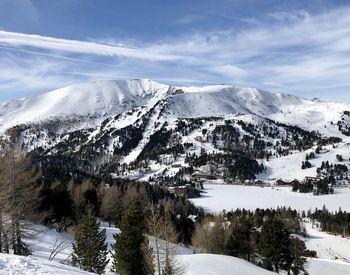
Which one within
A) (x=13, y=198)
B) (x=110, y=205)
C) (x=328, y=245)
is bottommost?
(x=328, y=245)

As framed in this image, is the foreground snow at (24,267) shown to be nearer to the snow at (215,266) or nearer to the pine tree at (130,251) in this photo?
the pine tree at (130,251)

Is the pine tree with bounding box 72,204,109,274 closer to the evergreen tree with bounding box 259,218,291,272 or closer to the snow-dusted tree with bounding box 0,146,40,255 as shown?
the snow-dusted tree with bounding box 0,146,40,255

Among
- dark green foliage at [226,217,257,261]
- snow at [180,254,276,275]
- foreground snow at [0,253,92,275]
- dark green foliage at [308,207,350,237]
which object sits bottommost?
dark green foliage at [308,207,350,237]

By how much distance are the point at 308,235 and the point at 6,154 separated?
150719 mm

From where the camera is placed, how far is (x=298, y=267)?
7031 cm

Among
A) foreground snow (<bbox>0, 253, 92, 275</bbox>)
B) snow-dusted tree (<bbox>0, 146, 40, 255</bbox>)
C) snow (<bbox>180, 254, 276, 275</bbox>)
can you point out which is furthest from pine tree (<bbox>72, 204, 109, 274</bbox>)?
foreground snow (<bbox>0, 253, 92, 275</bbox>)

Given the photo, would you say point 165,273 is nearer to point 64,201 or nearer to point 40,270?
point 40,270

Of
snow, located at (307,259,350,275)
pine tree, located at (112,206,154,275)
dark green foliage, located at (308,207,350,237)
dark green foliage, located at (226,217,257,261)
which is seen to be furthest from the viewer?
dark green foliage, located at (308,207,350,237)

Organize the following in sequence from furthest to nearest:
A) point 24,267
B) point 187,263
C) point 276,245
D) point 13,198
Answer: point 276,245
point 187,263
point 13,198
point 24,267

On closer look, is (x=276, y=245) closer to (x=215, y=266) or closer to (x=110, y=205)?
(x=215, y=266)

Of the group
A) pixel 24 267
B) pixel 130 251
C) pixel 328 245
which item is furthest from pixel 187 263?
Answer: pixel 328 245

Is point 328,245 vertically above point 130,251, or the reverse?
point 130,251

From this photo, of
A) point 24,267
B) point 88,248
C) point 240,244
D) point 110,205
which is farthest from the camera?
point 110,205

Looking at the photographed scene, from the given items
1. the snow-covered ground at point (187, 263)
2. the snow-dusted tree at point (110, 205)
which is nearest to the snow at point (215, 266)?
the snow-covered ground at point (187, 263)
